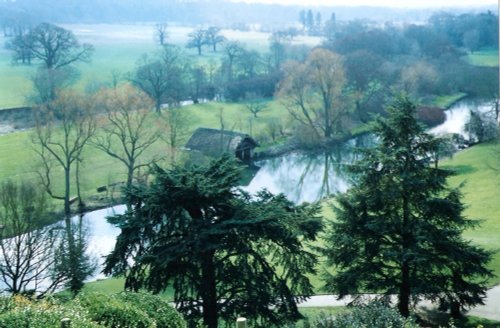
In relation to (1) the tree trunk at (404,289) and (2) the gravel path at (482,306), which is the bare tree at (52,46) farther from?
(1) the tree trunk at (404,289)

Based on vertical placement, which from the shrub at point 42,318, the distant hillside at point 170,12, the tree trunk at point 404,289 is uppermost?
the distant hillside at point 170,12

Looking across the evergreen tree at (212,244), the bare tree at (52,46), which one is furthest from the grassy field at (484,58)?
the evergreen tree at (212,244)

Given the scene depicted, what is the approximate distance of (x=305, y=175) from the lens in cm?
3275

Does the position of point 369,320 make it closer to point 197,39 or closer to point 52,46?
point 52,46

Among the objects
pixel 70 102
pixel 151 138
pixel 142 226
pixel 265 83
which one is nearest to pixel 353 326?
pixel 142 226

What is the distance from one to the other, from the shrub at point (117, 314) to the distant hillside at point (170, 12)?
33.2 m

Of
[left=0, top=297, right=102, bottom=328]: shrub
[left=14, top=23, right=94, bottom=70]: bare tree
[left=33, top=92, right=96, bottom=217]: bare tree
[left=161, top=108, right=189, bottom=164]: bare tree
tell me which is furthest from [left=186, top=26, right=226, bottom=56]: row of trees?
[left=0, top=297, right=102, bottom=328]: shrub

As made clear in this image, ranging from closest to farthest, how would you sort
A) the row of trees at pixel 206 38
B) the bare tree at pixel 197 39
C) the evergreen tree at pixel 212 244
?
the evergreen tree at pixel 212 244, the bare tree at pixel 197 39, the row of trees at pixel 206 38

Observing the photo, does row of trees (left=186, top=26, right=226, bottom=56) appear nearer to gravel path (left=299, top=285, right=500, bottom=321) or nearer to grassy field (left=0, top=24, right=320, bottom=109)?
grassy field (left=0, top=24, right=320, bottom=109)

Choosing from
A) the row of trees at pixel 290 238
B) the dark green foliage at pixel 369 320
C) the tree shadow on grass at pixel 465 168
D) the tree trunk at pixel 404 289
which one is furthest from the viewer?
the tree shadow on grass at pixel 465 168

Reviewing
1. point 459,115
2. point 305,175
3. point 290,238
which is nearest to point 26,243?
point 290,238

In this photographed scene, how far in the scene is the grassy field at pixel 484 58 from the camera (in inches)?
2104

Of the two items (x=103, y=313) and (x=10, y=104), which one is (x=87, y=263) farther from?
(x=10, y=104)

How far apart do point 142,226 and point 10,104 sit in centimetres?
2344
